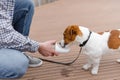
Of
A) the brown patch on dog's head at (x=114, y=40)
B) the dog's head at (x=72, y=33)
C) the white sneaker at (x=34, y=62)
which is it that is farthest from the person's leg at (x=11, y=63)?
the brown patch on dog's head at (x=114, y=40)

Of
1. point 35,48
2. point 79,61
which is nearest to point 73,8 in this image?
point 79,61

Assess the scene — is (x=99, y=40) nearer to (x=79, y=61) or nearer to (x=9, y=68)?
(x=79, y=61)

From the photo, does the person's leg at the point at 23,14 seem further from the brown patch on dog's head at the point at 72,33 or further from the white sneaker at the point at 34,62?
the brown patch on dog's head at the point at 72,33

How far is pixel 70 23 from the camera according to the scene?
235 centimetres

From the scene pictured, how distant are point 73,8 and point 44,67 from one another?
1.13 meters

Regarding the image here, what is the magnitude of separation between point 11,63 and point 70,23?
1154 millimetres

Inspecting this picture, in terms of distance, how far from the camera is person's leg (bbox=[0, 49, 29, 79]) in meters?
1.27

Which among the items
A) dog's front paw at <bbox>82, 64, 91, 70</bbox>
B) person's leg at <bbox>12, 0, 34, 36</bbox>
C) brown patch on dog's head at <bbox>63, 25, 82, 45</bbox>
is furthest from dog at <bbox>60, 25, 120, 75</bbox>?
person's leg at <bbox>12, 0, 34, 36</bbox>

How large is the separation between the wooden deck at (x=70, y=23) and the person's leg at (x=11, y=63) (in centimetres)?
32

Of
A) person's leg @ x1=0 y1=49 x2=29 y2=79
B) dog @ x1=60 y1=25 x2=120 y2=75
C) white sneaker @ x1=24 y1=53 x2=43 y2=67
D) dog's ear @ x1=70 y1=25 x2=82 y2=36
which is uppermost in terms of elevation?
dog's ear @ x1=70 y1=25 x2=82 y2=36

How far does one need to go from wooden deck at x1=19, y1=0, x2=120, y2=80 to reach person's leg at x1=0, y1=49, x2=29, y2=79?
1.06ft

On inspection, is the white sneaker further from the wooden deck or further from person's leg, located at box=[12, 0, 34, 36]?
person's leg, located at box=[12, 0, 34, 36]

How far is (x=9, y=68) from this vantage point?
127 centimetres

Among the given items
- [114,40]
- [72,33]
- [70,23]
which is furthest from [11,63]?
[70,23]
